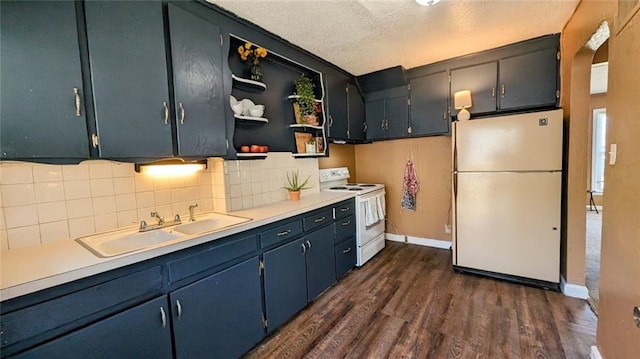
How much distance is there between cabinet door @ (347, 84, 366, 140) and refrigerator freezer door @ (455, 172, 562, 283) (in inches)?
55.6

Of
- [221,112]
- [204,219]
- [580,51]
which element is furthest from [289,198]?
[580,51]

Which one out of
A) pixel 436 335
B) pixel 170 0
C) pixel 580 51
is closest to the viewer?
pixel 170 0

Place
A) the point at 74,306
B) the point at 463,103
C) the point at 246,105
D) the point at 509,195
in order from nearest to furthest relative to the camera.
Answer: the point at 74,306 → the point at 246,105 → the point at 509,195 → the point at 463,103

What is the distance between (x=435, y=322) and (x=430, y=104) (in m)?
2.45

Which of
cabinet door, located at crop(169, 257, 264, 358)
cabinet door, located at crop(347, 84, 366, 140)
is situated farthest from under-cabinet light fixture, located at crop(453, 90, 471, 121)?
cabinet door, located at crop(169, 257, 264, 358)

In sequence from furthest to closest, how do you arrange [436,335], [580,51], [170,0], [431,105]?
[431,105] → [580,51] → [436,335] → [170,0]

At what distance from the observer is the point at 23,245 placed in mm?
1377

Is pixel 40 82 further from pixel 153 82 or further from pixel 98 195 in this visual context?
pixel 98 195

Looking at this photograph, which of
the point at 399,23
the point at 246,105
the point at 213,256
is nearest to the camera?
the point at 213,256

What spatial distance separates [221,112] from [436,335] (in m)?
2.25

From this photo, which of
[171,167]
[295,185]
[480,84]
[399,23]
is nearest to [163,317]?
[171,167]

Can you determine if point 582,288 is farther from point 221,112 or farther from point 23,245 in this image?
point 23,245

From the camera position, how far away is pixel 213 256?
155 cm

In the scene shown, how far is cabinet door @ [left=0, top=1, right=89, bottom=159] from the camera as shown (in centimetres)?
112
